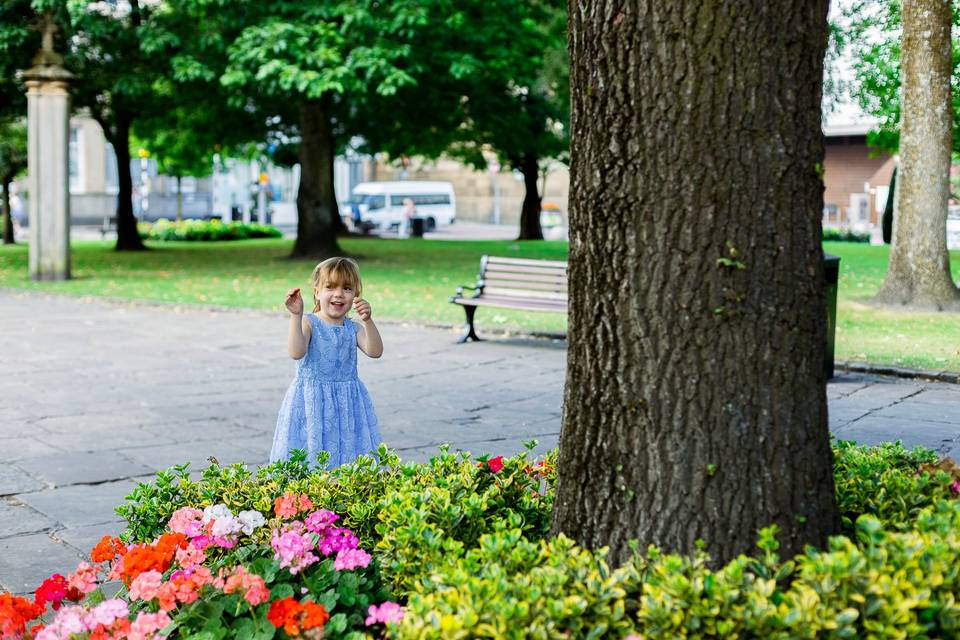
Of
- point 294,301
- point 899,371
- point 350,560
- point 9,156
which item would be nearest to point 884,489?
point 350,560

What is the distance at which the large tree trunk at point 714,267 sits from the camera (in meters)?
2.98

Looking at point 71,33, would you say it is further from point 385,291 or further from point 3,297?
point 385,291

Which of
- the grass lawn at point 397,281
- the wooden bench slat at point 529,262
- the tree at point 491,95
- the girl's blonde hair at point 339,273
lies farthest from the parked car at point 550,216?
the girl's blonde hair at point 339,273

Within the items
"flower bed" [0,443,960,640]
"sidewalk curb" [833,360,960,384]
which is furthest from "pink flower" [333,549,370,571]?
"sidewalk curb" [833,360,960,384]

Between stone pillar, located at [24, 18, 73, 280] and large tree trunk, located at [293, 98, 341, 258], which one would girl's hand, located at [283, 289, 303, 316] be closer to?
stone pillar, located at [24, 18, 73, 280]

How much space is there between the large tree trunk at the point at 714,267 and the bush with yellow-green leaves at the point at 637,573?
0.59 feet

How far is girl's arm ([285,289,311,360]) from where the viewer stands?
181 inches

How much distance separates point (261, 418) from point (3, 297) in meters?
11.0

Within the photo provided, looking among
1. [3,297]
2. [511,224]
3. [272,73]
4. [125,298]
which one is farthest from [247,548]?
[511,224]

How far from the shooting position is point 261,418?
7.60 m

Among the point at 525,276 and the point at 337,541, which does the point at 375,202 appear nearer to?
the point at 525,276

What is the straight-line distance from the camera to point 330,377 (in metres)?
A: 5.07

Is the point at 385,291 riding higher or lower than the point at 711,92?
lower

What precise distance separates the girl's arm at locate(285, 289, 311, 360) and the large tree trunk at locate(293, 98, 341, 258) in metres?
19.0
